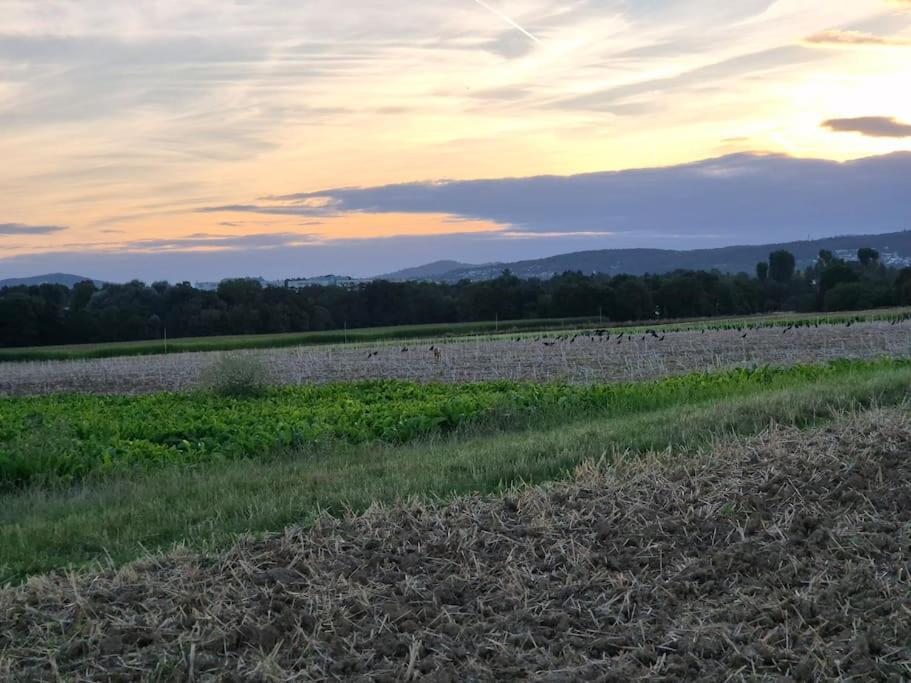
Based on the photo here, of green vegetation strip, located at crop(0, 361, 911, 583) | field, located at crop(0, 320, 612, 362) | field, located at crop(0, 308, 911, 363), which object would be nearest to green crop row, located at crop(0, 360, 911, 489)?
green vegetation strip, located at crop(0, 361, 911, 583)

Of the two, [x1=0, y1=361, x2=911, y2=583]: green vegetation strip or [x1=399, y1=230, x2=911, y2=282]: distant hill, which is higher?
[x1=399, y1=230, x2=911, y2=282]: distant hill

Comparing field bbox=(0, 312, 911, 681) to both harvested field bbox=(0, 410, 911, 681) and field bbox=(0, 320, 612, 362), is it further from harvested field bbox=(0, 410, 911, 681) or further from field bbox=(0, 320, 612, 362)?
field bbox=(0, 320, 612, 362)

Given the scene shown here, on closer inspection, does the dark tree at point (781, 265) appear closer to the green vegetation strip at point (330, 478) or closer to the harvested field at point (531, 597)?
the green vegetation strip at point (330, 478)

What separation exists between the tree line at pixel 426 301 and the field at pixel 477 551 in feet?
246

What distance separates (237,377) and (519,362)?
1347cm

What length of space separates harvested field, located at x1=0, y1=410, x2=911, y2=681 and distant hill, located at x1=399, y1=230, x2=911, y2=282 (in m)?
149

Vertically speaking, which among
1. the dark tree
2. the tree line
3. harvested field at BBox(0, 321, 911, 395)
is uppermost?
the dark tree

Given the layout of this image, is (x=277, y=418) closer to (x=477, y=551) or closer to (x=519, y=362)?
(x=477, y=551)

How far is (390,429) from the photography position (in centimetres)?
1362

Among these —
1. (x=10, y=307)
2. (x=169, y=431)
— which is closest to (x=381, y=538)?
(x=169, y=431)

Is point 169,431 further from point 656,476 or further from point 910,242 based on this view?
point 910,242

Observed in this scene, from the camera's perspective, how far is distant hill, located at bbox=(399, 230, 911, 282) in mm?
161375

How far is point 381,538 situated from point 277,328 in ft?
271

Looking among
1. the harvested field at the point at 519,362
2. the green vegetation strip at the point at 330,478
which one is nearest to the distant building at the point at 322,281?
the harvested field at the point at 519,362
